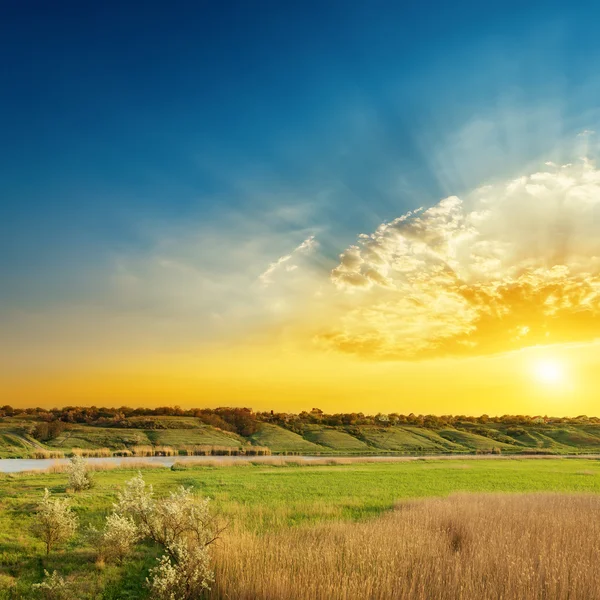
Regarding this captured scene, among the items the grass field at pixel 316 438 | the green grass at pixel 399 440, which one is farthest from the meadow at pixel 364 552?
the green grass at pixel 399 440

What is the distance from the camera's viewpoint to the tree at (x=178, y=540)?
10289 millimetres

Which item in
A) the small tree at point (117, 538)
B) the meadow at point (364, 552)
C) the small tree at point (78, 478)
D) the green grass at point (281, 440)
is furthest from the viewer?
the green grass at point (281, 440)

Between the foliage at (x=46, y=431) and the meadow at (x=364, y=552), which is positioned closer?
the meadow at (x=364, y=552)

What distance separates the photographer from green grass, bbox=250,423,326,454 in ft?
302

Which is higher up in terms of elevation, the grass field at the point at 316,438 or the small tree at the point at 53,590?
the small tree at the point at 53,590

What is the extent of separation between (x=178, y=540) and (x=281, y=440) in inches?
3617

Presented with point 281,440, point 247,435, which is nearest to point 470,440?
point 281,440

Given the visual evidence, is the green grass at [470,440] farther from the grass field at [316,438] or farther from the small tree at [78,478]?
the small tree at [78,478]

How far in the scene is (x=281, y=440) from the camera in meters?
102

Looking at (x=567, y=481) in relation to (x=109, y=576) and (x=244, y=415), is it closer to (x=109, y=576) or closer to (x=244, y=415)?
(x=109, y=576)

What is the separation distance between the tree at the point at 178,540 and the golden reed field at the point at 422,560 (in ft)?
1.73

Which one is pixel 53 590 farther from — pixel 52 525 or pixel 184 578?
pixel 52 525

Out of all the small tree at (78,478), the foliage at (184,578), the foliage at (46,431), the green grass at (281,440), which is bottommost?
the green grass at (281,440)

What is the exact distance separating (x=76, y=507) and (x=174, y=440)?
71.9 metres
